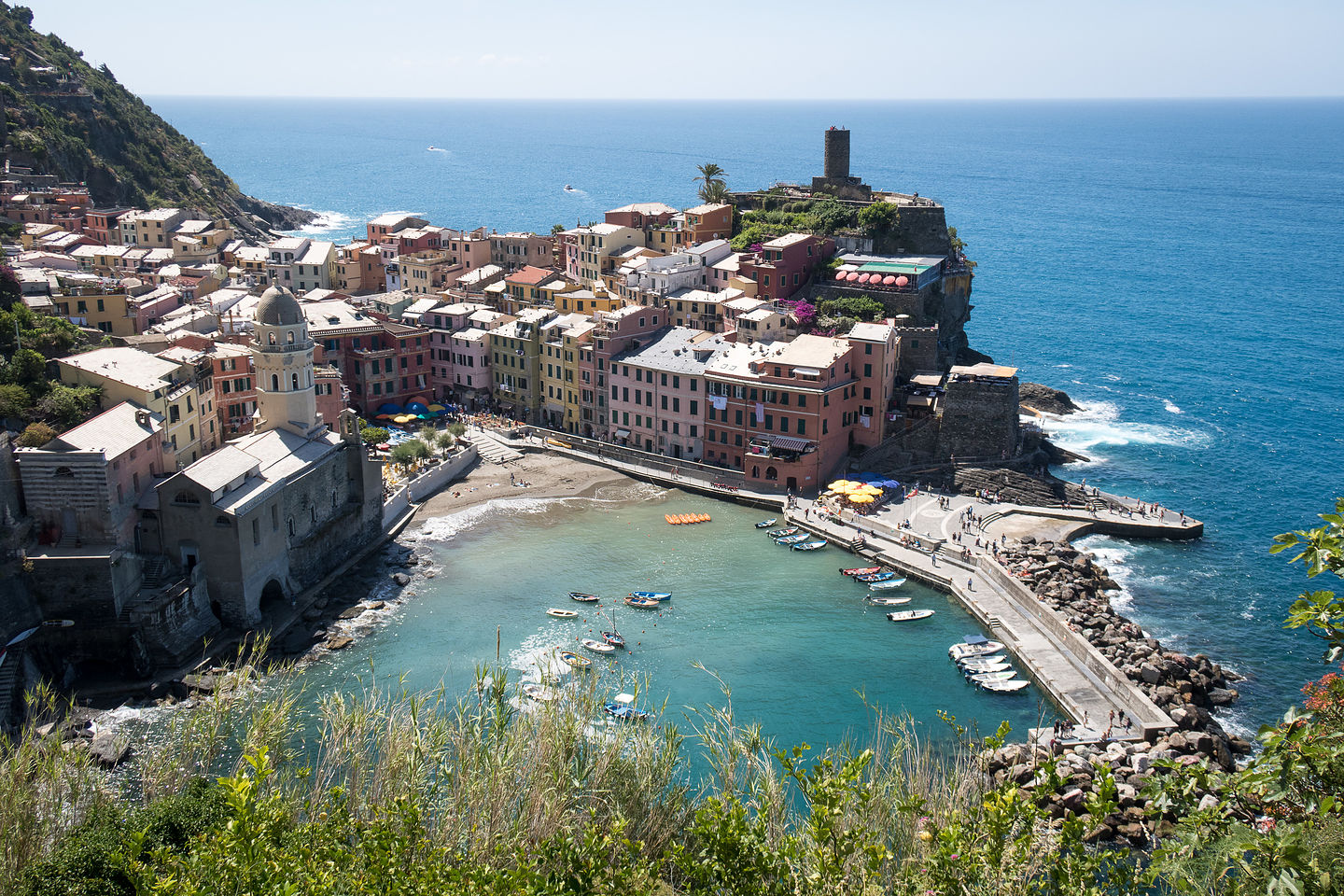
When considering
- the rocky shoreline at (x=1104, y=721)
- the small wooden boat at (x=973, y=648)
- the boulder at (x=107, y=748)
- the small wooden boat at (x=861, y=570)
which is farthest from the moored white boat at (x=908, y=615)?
the boulder at (x=107, y=748)

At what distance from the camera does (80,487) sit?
41.8m

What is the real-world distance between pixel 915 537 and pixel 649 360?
20.0 metres

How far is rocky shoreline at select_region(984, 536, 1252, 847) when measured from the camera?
34.4 m

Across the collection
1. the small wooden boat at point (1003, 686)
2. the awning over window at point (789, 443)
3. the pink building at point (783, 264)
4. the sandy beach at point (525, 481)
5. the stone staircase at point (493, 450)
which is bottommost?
the small wooden boat at point (1003, 686)

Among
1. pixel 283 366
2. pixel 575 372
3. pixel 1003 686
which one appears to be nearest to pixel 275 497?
pixel 283 366

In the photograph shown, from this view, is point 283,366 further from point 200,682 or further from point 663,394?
point 663,394

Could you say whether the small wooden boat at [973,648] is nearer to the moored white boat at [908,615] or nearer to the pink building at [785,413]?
the moored white boat at [908,615]

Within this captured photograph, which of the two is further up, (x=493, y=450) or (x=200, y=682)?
(x=493, y=450)

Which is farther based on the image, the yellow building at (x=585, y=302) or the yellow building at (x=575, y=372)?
the yellow building at (x=585, y=302)

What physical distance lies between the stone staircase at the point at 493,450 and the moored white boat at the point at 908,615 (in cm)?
2720

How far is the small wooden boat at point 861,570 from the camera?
2018 inches

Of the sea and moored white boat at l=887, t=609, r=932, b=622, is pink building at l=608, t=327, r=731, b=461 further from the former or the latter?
moored white boat at l=887, t=609, r=932, b=622

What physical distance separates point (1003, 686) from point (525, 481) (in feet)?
98.9

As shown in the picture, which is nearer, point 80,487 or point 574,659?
point 574,659
